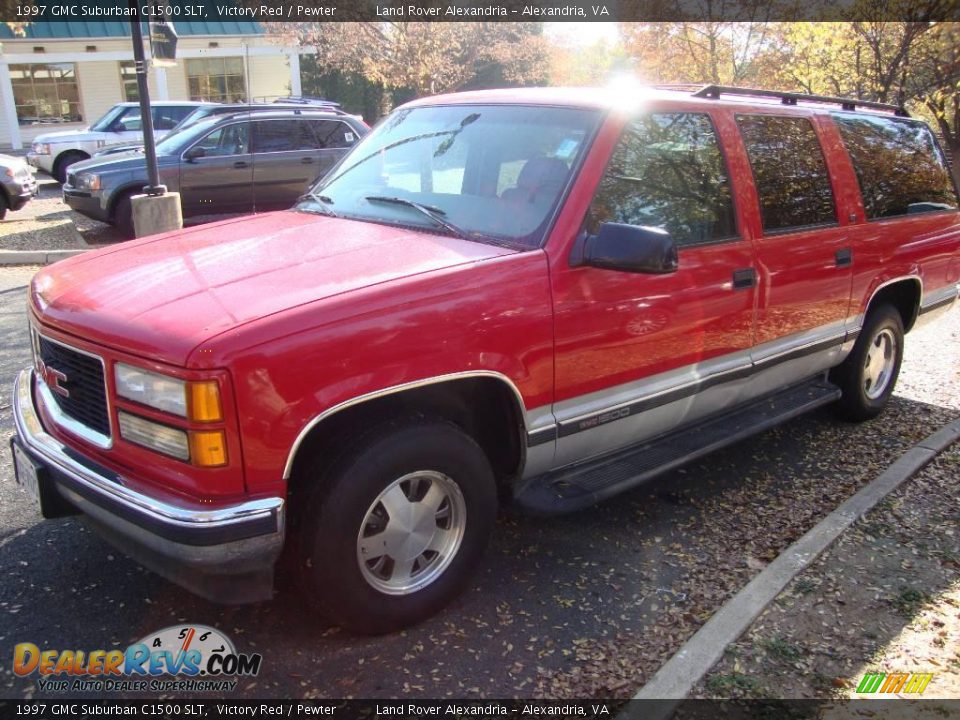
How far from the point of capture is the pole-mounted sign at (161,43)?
8.99 m

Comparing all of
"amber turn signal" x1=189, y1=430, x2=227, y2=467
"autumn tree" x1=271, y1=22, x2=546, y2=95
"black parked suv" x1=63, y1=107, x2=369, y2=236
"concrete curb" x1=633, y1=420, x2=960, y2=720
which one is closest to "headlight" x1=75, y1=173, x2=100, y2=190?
"black parked suv" x1=63, y1=107, x2=369, y2=236

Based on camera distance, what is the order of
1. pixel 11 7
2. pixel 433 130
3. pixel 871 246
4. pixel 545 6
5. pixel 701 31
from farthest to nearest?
pixel 545 6 → pixel 701 31 → pixel 11 7 → pixel 871 246 → pixel 433 130

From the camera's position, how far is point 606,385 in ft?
11.4

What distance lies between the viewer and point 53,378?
3.04 metres

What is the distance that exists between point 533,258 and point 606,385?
2.27 feet

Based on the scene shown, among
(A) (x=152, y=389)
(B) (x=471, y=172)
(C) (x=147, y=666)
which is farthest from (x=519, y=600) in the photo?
(B) (x=471, y=172)

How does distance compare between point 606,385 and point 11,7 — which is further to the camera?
point 11,7

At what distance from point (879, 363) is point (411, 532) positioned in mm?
3850

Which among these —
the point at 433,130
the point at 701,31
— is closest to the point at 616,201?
the point at 433,130

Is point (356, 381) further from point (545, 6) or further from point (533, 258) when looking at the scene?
point (545, 6)

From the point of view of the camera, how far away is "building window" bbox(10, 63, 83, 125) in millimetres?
28172

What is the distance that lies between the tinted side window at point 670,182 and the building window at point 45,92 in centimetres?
3037

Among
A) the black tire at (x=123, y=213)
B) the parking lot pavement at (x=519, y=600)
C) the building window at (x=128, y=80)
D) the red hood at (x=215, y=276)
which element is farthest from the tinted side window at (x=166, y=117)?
the red hood at (x=215, y=276)

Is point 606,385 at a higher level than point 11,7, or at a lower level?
lower
